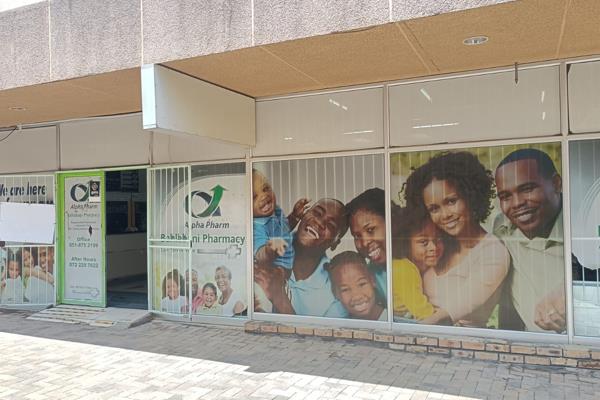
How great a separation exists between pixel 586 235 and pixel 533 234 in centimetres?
50

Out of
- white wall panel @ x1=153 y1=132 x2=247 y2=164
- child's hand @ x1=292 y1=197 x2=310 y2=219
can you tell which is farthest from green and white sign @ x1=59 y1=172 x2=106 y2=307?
child's hand @ x1=292 y1=197 x2=310 y2=219

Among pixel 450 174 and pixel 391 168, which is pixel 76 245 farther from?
pixel 450 174

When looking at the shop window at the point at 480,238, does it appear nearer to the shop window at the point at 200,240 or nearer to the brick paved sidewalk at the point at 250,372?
the brick paved sidewalk at the point at 250,372

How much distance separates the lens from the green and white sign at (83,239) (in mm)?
8008

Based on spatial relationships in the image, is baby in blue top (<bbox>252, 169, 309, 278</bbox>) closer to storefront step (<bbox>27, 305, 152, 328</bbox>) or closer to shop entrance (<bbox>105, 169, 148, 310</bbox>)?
storefront step (<bbox>27, 305, 152, 328</bbox>)

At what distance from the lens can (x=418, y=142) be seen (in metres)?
5.74

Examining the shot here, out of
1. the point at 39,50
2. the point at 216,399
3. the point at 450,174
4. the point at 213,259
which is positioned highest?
the point at 39,50

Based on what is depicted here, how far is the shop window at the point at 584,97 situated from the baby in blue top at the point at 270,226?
126 inches

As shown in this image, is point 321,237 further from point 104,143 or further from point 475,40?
point 104,143

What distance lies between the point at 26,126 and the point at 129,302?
3563mm

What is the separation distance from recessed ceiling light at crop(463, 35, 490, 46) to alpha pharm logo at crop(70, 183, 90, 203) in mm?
6394

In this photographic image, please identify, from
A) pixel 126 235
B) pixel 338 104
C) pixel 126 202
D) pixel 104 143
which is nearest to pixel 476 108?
pixel 338 104

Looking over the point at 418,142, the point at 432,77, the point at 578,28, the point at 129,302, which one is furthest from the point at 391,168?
the point at 129,302

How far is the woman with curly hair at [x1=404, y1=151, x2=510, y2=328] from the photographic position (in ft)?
17.8
